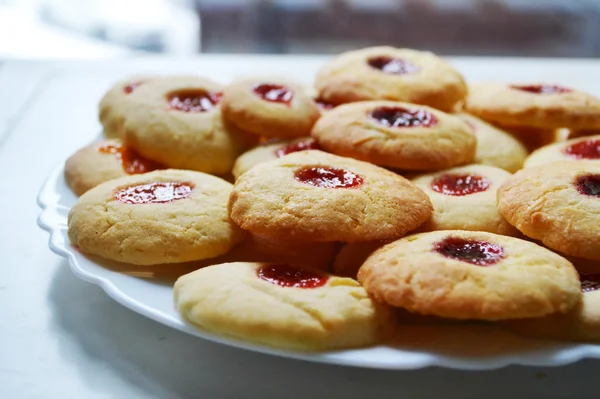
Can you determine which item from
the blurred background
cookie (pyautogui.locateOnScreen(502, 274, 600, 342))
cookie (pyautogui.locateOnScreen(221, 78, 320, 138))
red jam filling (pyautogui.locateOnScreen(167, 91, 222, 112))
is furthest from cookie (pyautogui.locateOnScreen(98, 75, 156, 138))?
the blurred background

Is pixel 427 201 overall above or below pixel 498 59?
above

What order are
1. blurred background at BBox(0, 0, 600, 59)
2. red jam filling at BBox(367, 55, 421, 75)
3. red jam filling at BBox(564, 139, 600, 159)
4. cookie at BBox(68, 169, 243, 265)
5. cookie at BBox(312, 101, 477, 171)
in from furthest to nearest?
blurred background at BBox(0, 0, 600, 59), red jam filling at BBox(367, 55, 421, 75), red jam filling at BBox(564, 139, 600, 159), cookie at BBox(312, 101, 477, 171), cookie at BBox(68, 169, 243, 265)

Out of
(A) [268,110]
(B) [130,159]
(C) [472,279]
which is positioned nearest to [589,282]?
(C) [472,279]

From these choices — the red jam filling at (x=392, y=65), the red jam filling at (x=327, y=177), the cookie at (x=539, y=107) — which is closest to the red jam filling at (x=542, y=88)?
the cookie at (x=539, y=107)

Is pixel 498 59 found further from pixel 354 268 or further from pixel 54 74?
pixel 354 268

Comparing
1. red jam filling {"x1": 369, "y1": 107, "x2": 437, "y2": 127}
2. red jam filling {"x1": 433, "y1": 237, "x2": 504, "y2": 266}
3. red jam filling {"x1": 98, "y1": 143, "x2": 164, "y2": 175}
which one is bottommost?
red jam filling {"x1": 98, "y1": 143, "x2": 164, "y2": 175}

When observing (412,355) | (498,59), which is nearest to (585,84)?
(498,59)

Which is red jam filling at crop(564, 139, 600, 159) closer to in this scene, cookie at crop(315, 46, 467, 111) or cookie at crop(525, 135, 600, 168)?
cookie at crop(525, 135, 600, 168)

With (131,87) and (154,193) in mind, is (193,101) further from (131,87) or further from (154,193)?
(154,193)
